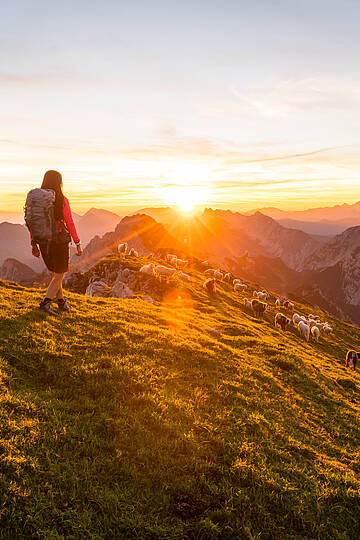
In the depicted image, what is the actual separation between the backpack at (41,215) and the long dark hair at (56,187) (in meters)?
0.21

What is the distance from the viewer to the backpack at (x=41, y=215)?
1043 cm

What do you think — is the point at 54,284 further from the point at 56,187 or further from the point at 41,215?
the point at 56,187

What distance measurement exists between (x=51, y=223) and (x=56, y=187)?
1446mm

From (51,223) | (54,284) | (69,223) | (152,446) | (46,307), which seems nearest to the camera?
(152,446)

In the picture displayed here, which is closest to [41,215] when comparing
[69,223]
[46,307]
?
[69,223]

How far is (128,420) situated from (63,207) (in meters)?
8.16

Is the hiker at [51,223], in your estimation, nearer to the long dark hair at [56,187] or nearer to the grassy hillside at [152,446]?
the long dark hair at [56,187]

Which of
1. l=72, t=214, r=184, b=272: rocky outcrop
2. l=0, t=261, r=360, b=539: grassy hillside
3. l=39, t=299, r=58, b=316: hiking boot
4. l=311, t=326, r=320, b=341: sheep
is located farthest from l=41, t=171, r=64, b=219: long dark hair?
l=72, t=214, r=184, b=272: rocky outcrop

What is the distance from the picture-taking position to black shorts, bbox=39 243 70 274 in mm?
11219

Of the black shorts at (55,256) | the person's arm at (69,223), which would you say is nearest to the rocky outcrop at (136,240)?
the black shorts at (55,256)

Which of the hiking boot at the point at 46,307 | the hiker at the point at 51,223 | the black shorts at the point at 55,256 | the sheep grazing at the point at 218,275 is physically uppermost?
the hiker at the point at 51,223

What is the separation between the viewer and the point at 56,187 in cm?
1094

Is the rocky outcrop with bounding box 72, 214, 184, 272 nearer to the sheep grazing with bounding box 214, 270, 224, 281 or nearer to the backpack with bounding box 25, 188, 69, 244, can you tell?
the sheep grazing with bounding box 214, 270, 224, 281

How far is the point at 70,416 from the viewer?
6.82 metres
